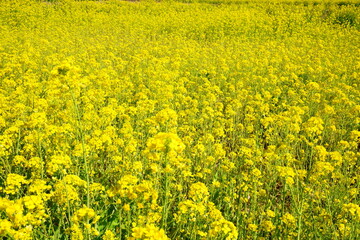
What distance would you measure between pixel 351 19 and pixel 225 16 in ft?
21.5

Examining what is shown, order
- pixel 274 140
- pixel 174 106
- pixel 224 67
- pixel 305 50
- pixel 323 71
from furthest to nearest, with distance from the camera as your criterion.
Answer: pixel 305 50, pixel 323 71, pixel 224 67, pixel 174 106, pixel 274 140

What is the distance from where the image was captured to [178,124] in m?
4.82

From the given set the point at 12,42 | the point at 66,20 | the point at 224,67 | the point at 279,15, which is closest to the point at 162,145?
the point at 224,67

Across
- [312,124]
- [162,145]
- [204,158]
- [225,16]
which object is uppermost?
[225,16]

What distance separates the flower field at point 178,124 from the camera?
2.46 meters

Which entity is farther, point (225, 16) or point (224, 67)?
point (225, 16)

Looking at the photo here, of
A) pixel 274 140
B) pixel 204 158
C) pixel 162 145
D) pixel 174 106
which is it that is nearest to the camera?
pixel 162 145

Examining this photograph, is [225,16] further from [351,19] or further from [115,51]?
[115,51]

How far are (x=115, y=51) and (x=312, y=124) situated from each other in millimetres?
7087

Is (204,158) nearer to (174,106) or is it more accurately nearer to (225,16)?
(174,106)

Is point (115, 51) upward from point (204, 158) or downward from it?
upward

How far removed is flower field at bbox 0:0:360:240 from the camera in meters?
2.46

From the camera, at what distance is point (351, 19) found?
1580 centimetres

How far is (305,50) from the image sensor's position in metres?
10.2
